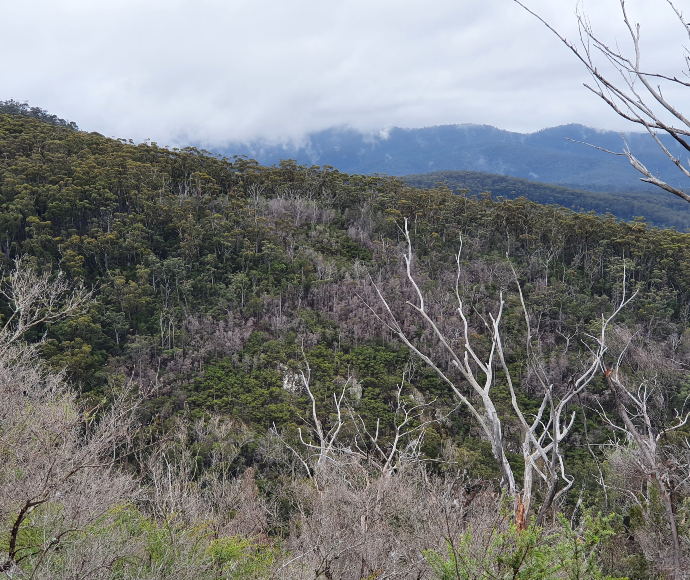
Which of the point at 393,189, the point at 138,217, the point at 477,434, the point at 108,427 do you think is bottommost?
the point at 477,434

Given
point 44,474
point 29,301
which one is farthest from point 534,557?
point 29,301

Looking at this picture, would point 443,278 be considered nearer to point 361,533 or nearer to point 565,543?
point 361,533

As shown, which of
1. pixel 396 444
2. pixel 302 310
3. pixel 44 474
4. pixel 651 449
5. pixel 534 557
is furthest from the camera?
pixel 302 310

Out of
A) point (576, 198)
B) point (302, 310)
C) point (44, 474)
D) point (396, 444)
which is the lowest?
point (396, 444)

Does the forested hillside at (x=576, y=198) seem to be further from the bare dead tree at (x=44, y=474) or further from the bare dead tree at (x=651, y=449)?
the bare dead tree at (x=44, y=474)

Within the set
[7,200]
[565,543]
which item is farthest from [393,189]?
[565,543]

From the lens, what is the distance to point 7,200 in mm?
24828

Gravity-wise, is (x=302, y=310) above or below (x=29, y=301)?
below

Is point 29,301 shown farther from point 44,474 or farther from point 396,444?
point 396,444

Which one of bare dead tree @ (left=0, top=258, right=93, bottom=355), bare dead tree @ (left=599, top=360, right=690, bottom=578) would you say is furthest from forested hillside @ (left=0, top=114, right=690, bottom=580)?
bare dead tree @ (left=599, top=360, right=690, bottom=578)

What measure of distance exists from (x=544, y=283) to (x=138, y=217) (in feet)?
87.8

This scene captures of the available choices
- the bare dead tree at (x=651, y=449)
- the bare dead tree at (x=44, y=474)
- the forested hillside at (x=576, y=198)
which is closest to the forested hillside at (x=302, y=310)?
the bare dead tree at (x=44, y=474)

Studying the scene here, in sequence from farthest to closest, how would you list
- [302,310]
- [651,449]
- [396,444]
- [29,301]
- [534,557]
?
[302,310], [396,444], [29,301], [651,449], [534,557]

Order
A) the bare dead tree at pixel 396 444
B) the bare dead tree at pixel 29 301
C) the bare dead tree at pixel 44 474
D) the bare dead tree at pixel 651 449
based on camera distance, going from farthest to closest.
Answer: the bare dead tree at pixel 29 301 < the bare dead tree at pixel 396 444 < the bare dead tree at pixel 44 474 < the bare dead tree at pixel 651 449
